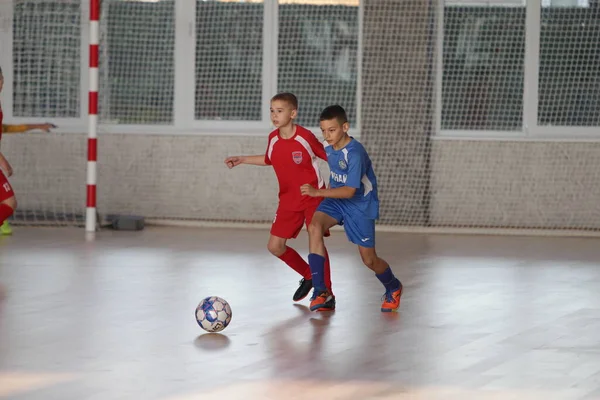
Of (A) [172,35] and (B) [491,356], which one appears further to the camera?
(A) [172,35]

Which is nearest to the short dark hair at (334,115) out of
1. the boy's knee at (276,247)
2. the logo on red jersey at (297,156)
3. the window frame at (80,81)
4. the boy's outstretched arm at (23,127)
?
the logo on red jersey at (297,156)

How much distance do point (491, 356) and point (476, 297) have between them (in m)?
1.55

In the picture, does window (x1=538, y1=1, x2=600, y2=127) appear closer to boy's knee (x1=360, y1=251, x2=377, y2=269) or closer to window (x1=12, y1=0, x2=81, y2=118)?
window (x1=12, y1=0, x2=81, y2=118)

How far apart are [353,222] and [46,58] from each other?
16.8 feet

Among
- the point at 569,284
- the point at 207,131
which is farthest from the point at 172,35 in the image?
the point at 569,284

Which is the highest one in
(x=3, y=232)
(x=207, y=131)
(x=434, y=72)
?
(x=434, y=72)

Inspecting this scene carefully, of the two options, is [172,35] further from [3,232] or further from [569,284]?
[569,284]

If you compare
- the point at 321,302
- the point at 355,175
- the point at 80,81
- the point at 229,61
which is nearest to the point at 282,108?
the point at 355,175

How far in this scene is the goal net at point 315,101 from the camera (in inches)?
356

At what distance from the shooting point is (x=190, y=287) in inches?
234

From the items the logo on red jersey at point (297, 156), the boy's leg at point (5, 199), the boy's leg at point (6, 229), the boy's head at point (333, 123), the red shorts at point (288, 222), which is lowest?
the boy's leg at point (6, 229)

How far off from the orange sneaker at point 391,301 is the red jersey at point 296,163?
2.18ft

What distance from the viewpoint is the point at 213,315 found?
15.0 feet

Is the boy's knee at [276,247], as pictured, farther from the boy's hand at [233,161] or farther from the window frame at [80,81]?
the window frame at [80,81]
